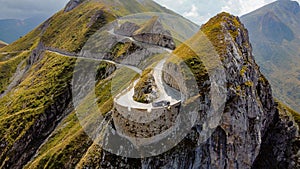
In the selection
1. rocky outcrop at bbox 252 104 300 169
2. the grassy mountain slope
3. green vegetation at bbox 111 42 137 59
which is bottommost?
rocky outcrop at bbox 252 104 300 169

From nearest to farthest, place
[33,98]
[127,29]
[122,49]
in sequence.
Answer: [33,98]
[122,49]
[127,29]

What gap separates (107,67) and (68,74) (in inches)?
973

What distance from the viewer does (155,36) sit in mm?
112000

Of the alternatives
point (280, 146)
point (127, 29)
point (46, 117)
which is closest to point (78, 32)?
point (127, 29)

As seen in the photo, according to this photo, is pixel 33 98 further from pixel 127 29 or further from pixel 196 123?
pixel 196 123

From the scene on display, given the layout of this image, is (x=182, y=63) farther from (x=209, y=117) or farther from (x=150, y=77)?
(x=209, y=117)

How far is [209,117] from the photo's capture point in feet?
171

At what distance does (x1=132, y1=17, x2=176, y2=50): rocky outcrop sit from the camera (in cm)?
10850

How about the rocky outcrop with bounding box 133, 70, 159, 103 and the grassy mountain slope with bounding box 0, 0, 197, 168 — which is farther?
the grassy mountain slope with bounding box 0, 0, 197, 168

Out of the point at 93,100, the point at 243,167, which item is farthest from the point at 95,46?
the point at 243,167

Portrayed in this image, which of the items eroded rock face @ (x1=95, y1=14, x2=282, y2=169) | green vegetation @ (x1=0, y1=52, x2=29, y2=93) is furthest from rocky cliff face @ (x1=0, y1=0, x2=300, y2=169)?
green vegetation @ (x1=0, y1=52, x2=29, y2=93)

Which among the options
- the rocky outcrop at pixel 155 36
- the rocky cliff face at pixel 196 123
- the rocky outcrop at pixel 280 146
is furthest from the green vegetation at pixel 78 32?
the rocky outcrop at pixel 280 146

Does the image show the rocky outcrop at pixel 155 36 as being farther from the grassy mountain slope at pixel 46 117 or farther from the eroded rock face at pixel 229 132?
the eroded rock face at pixel 229 132

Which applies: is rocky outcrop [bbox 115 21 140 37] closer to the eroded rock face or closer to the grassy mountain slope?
the grassy mountain slope
